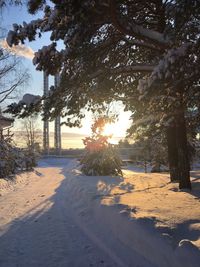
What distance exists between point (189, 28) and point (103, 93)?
14.3ft

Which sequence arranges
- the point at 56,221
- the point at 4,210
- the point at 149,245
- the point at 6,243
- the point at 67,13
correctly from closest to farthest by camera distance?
the point at 149,245
the point at 6,243
the point at 67,13
the point at 56,221
the point at 4,210

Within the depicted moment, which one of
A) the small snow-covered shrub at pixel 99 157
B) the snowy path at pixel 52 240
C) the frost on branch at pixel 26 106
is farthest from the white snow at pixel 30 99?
the small snow-covered shrub at pixel 99 157

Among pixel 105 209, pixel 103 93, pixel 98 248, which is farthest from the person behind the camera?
pixel 103 93

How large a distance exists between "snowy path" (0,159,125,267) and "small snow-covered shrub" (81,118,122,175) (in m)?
10.2

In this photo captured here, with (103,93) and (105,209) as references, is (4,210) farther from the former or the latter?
(103,93)

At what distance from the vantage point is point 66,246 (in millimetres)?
7391

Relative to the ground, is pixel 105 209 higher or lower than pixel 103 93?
lower

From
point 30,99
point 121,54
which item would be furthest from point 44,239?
point 121,54

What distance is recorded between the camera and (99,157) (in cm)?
2331

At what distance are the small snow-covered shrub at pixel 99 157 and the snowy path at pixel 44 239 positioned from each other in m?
10.2

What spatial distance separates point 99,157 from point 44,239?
15390mm

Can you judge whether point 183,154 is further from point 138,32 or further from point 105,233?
point 105,233

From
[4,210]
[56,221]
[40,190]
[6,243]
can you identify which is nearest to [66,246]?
[6,243]

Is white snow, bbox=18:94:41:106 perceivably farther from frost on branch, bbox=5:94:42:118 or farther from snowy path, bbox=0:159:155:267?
snowy path, bbox=0:159:155:267
